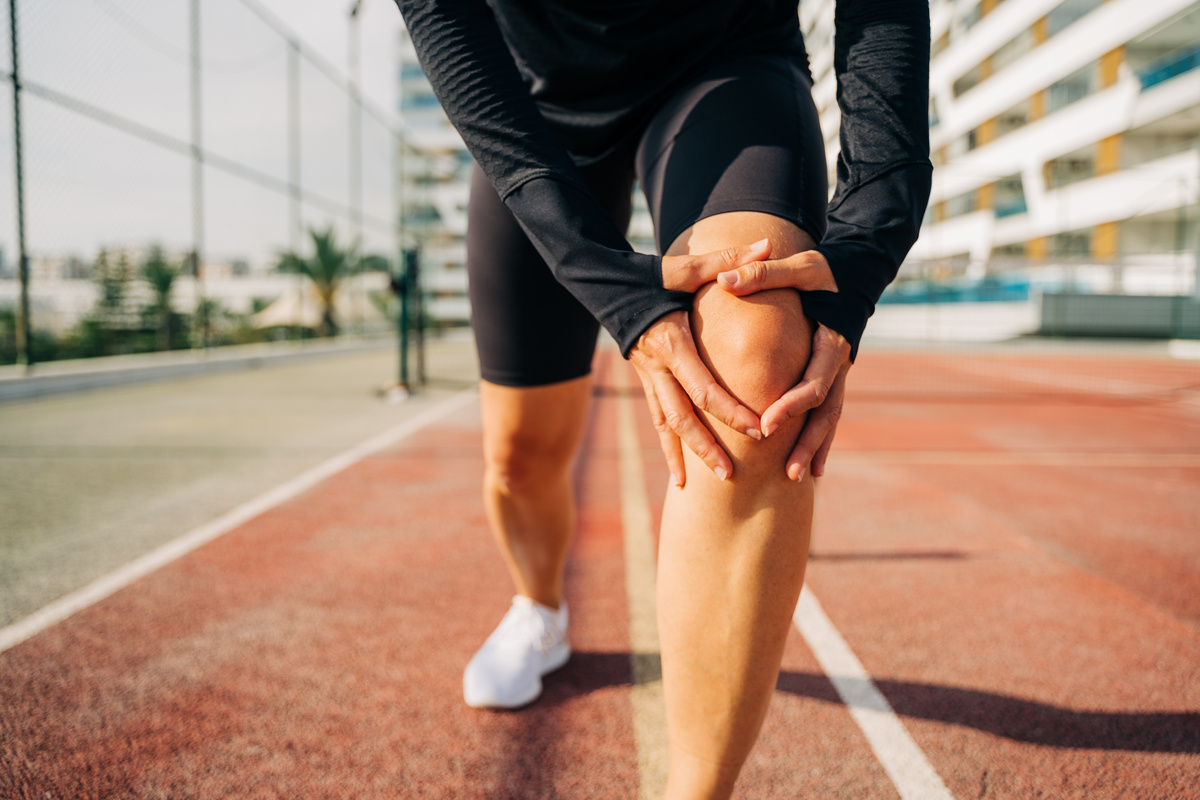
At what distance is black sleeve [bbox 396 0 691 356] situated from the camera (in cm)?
92

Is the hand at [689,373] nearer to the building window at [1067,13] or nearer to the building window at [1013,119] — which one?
the building window at [1067,13]

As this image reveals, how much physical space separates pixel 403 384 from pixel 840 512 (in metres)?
5.81

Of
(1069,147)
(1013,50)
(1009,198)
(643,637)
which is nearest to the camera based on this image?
(643,637)

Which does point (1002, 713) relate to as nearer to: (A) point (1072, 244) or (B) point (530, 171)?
(B) point (530, 171)

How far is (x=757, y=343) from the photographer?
2.94 ft

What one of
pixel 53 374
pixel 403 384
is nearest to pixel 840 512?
pixel 403 384

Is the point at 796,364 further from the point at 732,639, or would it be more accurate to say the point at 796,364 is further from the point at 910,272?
the point at 910,272

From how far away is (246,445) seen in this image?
191 inches

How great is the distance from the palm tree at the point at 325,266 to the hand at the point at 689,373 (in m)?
13.8

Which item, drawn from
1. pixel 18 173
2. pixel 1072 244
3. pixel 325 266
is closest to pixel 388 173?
pixel 325 266

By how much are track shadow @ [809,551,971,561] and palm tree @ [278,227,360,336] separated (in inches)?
502

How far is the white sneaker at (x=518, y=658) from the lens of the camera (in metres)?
1.61

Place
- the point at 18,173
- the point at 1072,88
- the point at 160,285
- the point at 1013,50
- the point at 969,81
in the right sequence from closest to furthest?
the point at 18,173
the point at 160,285
the point at 1072,88
the point at 1013,50
the point at 969,81

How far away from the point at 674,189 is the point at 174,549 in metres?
2.52
